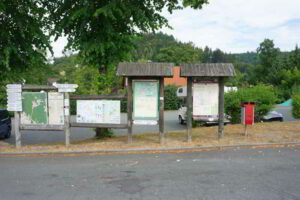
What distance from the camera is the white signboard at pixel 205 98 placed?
1383 cm

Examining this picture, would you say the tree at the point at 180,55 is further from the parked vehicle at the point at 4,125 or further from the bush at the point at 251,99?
the parked vehicle at the point at 4,125

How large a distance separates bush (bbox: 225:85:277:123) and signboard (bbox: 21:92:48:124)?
11054 millimetres

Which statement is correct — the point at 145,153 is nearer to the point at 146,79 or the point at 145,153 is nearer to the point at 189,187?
the point at 146,79

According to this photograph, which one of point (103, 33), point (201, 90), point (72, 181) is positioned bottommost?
point (72, 181)

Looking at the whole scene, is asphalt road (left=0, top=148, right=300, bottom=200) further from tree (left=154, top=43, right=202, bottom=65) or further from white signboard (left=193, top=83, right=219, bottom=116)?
tree (left=154, top=43, right=202, bottom=65)

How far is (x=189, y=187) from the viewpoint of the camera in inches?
315

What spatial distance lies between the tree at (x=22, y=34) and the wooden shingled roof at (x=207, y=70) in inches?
211

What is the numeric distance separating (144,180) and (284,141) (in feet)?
20.7

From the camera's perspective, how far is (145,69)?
520 inches

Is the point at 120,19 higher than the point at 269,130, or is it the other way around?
the point at 120,19

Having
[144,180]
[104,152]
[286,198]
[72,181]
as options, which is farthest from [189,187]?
[104,152]

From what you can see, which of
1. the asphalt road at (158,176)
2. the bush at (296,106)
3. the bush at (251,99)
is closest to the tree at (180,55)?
the bush at (251,99)

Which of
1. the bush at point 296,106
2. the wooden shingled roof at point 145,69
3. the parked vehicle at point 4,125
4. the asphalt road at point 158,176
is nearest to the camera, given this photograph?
the asphalt road at point 158,176

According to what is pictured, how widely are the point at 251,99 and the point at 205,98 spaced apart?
8421 mm
